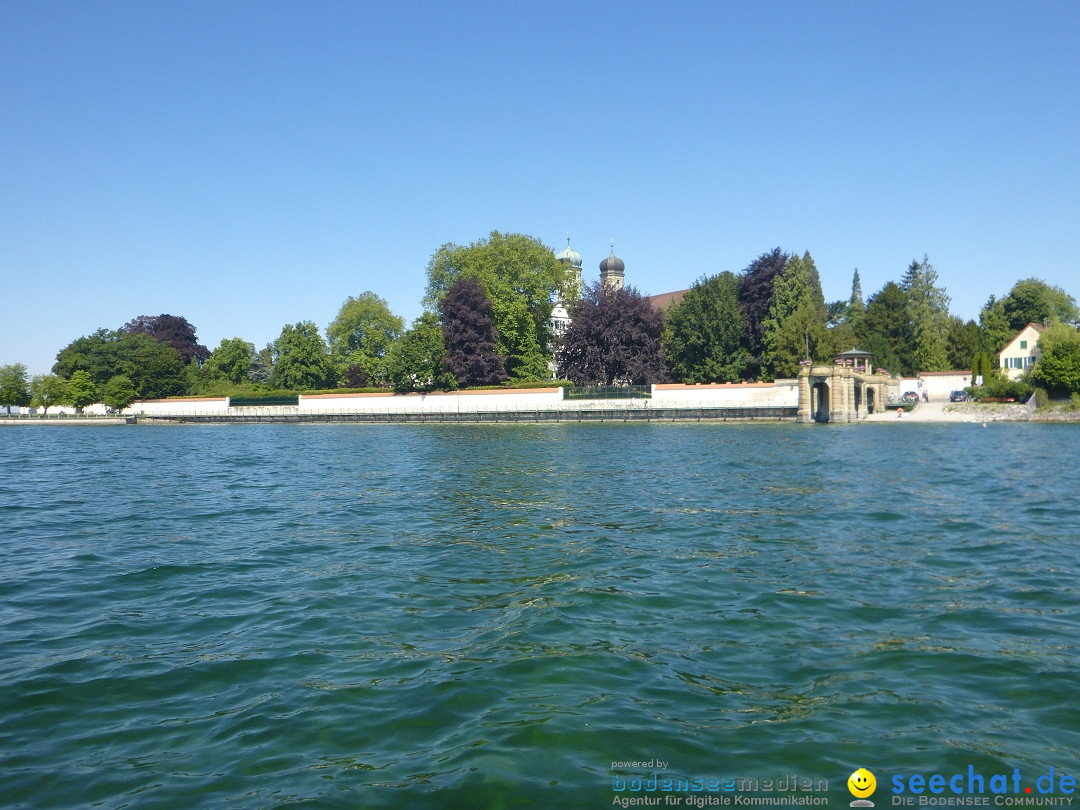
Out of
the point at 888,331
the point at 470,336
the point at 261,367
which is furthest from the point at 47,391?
the point at 888,331

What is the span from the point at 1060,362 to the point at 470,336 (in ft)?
144

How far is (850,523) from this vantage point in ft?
44.0

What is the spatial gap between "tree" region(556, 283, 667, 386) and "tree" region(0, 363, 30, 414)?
6071cm

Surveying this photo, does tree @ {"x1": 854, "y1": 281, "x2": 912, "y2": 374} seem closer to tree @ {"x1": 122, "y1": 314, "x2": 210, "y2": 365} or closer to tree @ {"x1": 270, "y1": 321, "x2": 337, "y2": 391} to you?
tree @ {"x1": 270, "y1": 321, "x2": 337, "y2": 391}

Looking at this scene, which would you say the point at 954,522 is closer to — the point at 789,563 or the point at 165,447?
the point at 789,563

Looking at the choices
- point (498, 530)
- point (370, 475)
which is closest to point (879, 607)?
point (498, 530)

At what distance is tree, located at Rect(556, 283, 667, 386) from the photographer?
6397 centimetres

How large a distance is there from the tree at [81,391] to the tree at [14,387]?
368 inches

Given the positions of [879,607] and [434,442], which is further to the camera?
[434,442]

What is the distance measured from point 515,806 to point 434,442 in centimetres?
3536

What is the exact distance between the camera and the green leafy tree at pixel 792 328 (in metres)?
59.2

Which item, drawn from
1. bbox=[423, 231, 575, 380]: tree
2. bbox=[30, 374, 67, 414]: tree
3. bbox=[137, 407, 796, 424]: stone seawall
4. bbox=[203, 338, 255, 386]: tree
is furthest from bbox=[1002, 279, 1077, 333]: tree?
bbox=[30, 374, 67, 414]: tree

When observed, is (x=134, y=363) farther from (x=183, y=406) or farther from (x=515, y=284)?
(x=515, y=284)

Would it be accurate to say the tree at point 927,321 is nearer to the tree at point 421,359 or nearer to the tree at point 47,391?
the tree at point 421,359
